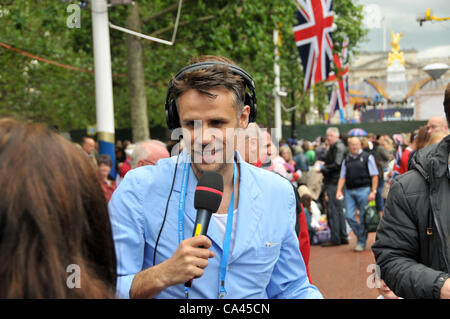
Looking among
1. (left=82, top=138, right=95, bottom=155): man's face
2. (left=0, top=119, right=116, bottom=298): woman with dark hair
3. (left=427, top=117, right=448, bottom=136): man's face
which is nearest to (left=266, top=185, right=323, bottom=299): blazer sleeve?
(left=0, top=119, right=116, bottom=298): woman with dark hair

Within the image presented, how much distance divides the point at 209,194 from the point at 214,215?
0.26 metres

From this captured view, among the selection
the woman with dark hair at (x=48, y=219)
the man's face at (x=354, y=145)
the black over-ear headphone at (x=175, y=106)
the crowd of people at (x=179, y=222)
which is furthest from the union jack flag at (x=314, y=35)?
the woman with dark hair at (x=48, y=219)

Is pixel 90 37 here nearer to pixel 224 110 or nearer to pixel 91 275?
pixel 224 110

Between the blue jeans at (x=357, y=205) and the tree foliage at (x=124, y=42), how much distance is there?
3.66m

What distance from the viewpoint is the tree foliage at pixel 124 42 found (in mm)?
12633

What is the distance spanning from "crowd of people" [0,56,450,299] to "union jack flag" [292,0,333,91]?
36.9 ft

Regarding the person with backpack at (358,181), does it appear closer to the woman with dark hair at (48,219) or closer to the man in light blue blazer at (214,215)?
the man in light blue blazer at (214,215)

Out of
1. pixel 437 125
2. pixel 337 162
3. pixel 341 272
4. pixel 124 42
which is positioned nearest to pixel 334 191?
pixel 337 162

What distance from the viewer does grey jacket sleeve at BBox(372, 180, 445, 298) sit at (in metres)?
2.40

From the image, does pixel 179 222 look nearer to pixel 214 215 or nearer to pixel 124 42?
Answer: pixel 214 215

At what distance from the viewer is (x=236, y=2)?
41.2 feet

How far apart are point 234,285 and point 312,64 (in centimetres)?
1300

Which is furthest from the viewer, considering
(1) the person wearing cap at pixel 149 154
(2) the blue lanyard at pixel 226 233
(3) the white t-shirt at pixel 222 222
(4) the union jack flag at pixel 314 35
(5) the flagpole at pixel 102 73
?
(4) the union jack flag at pixel 314 35
